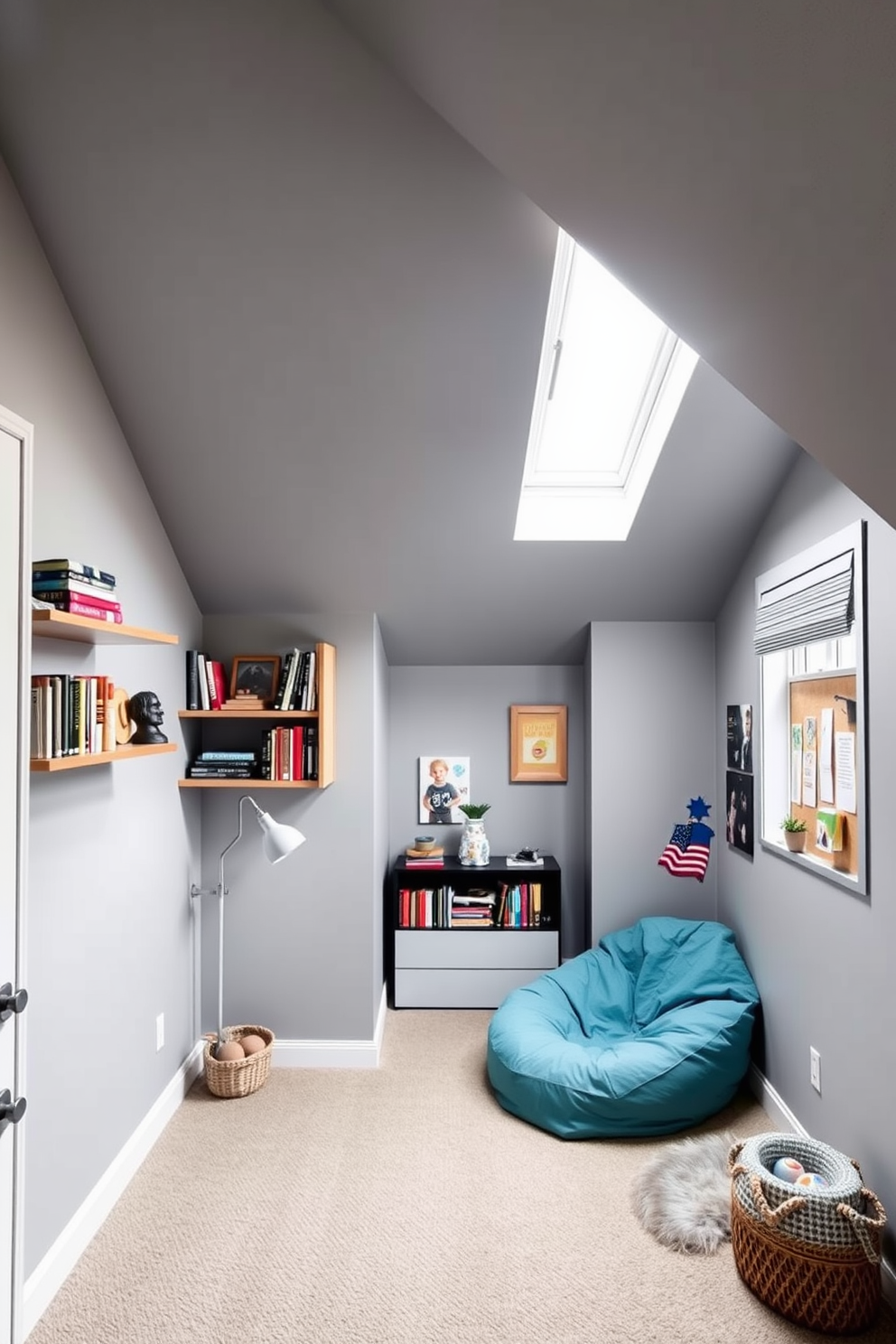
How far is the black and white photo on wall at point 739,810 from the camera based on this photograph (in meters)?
3.26

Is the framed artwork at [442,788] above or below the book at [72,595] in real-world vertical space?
below

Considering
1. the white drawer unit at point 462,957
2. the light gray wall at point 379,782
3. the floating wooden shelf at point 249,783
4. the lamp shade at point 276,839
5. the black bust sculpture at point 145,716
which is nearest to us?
the black bust sculpture at point 145,716

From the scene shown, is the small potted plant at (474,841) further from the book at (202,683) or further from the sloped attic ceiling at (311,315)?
the book at (202,683)

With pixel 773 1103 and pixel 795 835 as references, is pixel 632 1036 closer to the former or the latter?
pixel 773 1103

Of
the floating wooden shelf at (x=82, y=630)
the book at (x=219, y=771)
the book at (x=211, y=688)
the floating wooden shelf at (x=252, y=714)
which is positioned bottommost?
the book at (x=219, y=771)

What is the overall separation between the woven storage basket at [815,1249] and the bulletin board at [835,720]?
825 millimetres

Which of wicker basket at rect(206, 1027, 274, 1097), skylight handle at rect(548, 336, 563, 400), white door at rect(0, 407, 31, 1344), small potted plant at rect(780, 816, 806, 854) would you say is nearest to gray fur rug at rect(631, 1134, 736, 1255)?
small potted plant at rect(780, 816, 806, 854)

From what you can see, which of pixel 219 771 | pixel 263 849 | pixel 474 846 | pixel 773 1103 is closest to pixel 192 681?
pixel 219 771

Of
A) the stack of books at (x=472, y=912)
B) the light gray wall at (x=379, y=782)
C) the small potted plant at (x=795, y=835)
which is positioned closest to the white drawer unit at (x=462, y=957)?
the stack of books at (x=472, y=912)

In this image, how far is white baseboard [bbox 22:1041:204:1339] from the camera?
201 cm

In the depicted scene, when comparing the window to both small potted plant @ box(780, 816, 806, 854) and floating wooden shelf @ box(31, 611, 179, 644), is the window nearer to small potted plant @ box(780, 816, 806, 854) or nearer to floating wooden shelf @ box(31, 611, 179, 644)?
A: small potted plant @ box(780, 816, 806, 854)

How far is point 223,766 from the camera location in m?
3.30

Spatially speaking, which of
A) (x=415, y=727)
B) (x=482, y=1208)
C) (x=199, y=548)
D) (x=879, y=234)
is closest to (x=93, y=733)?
(x=199, y=548)

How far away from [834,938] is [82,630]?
228 centimetres
